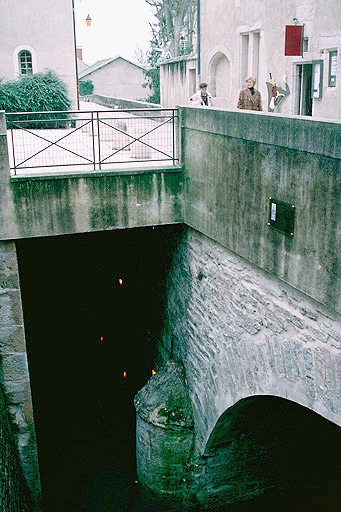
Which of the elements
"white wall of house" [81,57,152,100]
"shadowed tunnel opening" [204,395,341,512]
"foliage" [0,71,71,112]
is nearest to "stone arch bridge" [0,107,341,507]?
"shadowed tunnel opening" [204,395,341,512]

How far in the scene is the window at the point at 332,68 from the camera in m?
9.34

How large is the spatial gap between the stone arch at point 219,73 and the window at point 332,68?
4.54 metres

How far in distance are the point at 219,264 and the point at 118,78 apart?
34.9 meters

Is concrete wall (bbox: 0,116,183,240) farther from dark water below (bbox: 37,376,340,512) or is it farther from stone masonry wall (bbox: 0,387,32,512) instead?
dark water below (bbox: 37,376,340,512)

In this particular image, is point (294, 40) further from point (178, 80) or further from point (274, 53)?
point (178, 80)

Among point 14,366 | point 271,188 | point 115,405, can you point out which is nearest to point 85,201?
point 14,366

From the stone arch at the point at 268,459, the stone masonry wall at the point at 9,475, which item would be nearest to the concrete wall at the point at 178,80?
the stone arch at the point at 268,459

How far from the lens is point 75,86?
17.4m

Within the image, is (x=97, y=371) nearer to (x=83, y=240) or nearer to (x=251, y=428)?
(x=83, y=240)

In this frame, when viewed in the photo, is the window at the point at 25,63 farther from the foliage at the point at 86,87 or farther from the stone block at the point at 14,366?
the foliage at the point at 86,87

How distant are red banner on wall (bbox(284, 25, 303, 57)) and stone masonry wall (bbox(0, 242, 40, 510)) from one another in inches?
239

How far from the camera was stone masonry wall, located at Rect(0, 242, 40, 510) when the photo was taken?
24.7 feet

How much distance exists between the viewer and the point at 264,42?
11.5 m

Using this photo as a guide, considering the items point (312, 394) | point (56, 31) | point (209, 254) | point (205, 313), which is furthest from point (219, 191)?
point (56, 31)
